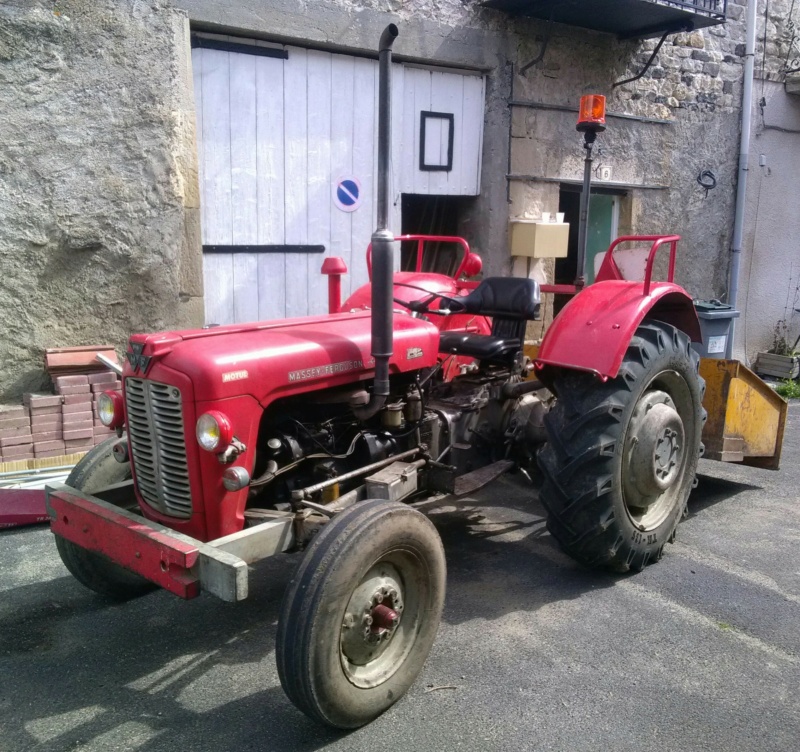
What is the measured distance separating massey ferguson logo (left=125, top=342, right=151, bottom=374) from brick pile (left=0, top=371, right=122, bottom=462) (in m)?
2.15

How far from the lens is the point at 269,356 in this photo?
270cm

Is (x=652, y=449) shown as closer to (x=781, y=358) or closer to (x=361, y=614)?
(x=361, y=614)

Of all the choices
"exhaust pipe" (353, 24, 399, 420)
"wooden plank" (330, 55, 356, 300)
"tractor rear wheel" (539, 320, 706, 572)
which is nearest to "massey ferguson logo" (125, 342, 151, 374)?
"exhaust pipe" (353, 24, 399, 420)

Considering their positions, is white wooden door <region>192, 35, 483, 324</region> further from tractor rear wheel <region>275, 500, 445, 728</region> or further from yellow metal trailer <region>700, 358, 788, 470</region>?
tractor rear wheel <region>275, 500, 445, 728</region>

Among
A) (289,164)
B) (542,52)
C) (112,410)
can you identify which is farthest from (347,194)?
(112,410)

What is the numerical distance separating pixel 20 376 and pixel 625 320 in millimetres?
→ 3684

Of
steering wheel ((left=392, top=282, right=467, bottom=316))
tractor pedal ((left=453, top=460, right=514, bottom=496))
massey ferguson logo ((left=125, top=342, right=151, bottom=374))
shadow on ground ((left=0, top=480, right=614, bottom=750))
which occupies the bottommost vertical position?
shadow on ground ((left=0, top=480, right=614, bottom=750))

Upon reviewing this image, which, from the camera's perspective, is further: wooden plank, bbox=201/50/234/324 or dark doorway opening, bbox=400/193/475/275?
dark doorway opening, bbox=400/193/475/275

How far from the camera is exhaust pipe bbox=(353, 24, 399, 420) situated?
254 cm

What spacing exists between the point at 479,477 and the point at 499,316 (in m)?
0.90

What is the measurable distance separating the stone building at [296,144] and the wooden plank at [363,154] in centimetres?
2

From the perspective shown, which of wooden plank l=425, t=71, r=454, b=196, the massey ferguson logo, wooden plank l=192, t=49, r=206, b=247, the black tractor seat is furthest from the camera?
wooden plank l=425, t=71, r=454, b=196

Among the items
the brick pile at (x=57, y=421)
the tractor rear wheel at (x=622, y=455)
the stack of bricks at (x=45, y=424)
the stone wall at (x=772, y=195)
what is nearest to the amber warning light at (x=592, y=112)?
the tractor rear wheel at (x=622, y=455)

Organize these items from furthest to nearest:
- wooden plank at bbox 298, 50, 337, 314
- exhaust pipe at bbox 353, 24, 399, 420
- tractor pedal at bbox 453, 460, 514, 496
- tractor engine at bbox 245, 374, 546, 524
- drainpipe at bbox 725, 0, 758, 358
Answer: drainpipe at bbox 725, 0, 758, 358
wooden plank at bbox 298, 50, 337, 314
tractor pedal at bbox 453, 460, 514, 496
tractor engine at bbox 245, 374, 546, 524
exhaust pipe at bbox 353, 24, 399, 420
